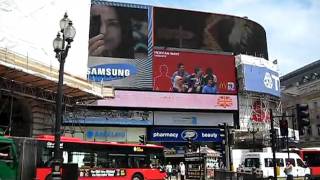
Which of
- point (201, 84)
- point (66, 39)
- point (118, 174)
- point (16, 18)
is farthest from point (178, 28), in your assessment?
point (66, 39)

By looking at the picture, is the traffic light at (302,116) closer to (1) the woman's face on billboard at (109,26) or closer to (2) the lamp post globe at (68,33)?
(2) the lamp post globe at (68,33)

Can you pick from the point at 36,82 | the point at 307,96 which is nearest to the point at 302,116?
the point at 36,82

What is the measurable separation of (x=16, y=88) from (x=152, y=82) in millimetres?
27458

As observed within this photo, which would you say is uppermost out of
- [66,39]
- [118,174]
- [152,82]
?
[152,82]

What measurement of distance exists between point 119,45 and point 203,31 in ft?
37.9

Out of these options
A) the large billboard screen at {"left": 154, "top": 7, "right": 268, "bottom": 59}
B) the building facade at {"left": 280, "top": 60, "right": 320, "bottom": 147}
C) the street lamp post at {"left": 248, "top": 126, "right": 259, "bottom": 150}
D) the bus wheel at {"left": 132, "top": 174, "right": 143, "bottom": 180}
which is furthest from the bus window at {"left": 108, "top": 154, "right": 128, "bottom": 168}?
the building facade at {"left": 280, "top": 60, "right": 320, "bottom": 147}

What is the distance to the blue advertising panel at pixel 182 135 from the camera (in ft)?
185

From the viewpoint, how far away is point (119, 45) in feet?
187

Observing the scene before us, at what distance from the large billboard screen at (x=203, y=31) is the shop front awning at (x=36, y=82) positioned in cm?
2423

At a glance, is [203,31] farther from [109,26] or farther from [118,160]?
[118,160]

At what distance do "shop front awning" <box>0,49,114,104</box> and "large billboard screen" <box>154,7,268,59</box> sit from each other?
24.2m

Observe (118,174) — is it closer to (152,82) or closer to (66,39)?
(66,39)

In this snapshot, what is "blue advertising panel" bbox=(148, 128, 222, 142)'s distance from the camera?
56.5 meters

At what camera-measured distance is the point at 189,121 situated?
58.4 metres
